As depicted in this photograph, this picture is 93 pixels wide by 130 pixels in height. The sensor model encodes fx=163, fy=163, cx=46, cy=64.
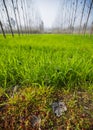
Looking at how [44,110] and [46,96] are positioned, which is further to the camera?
[46,96]

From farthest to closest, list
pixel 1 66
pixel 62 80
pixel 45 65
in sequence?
pixel 1 66
pixel 45 65
pixel 62 80

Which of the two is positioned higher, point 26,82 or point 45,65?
point 45,65

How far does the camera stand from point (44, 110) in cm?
176

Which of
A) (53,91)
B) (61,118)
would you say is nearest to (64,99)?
(53,91)

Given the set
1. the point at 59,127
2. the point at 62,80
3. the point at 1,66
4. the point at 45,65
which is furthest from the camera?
the point at 1,66

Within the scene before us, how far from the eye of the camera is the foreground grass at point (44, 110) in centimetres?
164

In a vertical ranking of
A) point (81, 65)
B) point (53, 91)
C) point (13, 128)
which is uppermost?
point (81, 65)

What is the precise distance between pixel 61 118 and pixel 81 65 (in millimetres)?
1067

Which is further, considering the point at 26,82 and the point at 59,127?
the point at 26,82

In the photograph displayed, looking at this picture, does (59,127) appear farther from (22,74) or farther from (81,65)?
(81,65)

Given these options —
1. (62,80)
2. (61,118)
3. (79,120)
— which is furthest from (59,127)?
(62,80)

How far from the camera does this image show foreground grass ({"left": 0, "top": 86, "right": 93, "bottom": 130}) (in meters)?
1.64

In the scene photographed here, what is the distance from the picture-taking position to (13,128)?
162 cm

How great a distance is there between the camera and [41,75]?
227 cm
